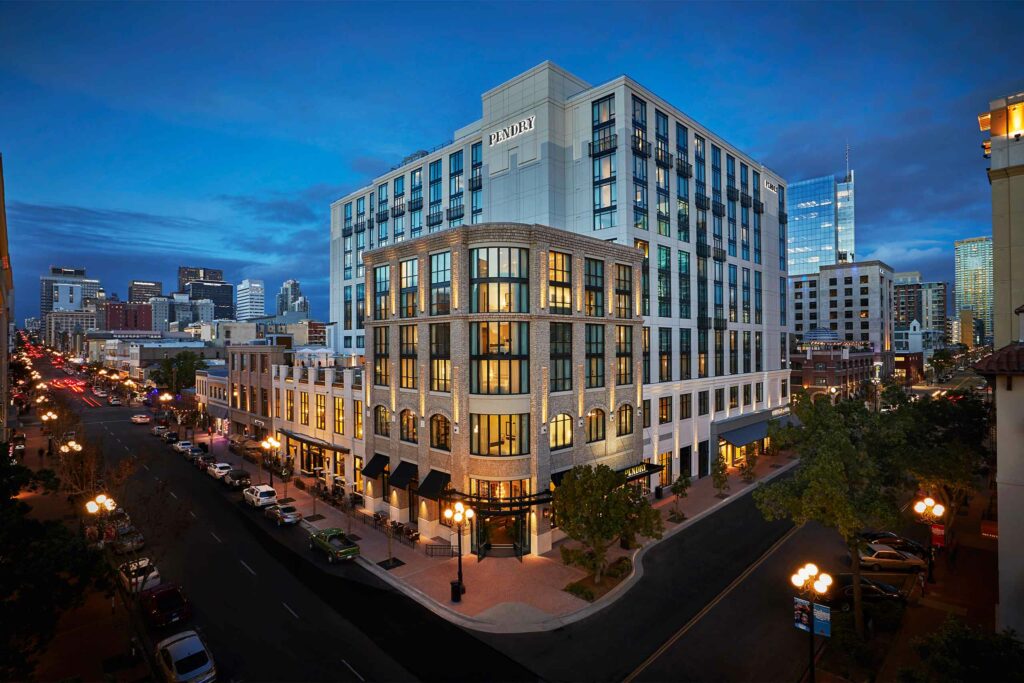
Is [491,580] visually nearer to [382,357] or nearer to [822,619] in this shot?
[822,619]

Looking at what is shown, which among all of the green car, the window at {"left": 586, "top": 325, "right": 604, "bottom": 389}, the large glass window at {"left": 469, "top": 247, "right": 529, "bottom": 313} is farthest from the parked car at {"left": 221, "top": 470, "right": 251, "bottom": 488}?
the window at {"left": 586, "top": 325, "right": 604, "bottom": 389}

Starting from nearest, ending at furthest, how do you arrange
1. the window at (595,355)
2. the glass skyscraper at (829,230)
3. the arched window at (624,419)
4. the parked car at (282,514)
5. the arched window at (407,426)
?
the parked car at (282,514)
the window at (595,355)
the arched window at (407,426)
the arched window at (624,419)
the glass skyscraper at (829,230)

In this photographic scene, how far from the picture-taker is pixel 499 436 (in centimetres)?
3069

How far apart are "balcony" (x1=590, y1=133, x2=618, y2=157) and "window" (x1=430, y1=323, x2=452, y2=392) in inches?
870

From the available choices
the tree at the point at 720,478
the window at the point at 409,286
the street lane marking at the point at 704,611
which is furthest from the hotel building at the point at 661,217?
the street lane marking at the point at 704,611

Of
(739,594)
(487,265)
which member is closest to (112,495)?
(487,265)

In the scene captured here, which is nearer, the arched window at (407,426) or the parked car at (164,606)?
the parked car at (164,606)

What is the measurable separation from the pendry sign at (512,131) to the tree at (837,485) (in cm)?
3627

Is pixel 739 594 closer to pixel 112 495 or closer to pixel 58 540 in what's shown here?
pixel 58 540

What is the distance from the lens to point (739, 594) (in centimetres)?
2452

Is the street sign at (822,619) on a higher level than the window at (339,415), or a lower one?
lower

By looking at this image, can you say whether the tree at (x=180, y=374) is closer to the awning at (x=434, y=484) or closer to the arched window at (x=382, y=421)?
the arched window at (x=382, y=421)

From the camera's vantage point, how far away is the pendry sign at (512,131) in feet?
155

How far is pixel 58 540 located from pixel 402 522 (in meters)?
22.9
